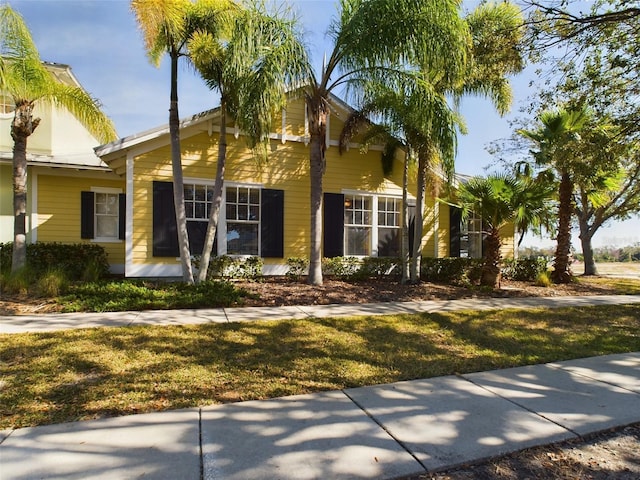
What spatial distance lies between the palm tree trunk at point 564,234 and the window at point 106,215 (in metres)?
14.9

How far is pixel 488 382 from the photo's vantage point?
4070 mm

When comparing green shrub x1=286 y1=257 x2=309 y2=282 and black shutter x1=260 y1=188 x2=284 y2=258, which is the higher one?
black shutter x1=260 y1=188 x2=284 y2=258

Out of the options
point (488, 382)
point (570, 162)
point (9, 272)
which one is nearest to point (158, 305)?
point (9, 272)

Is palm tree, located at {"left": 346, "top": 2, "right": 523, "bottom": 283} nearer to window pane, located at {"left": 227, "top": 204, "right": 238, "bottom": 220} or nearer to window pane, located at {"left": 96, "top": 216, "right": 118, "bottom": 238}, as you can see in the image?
window pane, located at {"left": 227, "top": 204, "right": 238, "bottom": 220}

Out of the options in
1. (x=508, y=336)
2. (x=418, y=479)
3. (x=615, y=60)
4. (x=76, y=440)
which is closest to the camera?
(x=418, y=479)

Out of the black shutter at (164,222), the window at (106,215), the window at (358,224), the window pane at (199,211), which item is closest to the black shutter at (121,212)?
the window at (106,215)

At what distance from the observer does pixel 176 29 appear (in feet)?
25.7

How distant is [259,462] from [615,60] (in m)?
10.1

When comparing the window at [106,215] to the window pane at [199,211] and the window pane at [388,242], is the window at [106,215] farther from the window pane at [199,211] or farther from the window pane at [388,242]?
the window pane at [388,242]

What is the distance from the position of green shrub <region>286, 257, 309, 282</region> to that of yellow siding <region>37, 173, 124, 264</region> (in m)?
5.95

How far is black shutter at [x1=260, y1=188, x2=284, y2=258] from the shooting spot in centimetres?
1082

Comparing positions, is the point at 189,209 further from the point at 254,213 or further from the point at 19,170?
the point at 19,170

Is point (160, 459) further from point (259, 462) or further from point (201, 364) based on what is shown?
point (201, 364)

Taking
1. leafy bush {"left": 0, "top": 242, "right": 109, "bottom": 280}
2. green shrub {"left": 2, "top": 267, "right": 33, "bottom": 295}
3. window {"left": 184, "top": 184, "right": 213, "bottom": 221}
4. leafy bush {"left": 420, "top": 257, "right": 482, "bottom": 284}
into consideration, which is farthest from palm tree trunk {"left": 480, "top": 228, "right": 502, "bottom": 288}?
green shrub {"left": 2, "top": 267, "right": 33, "bottom": 295}
